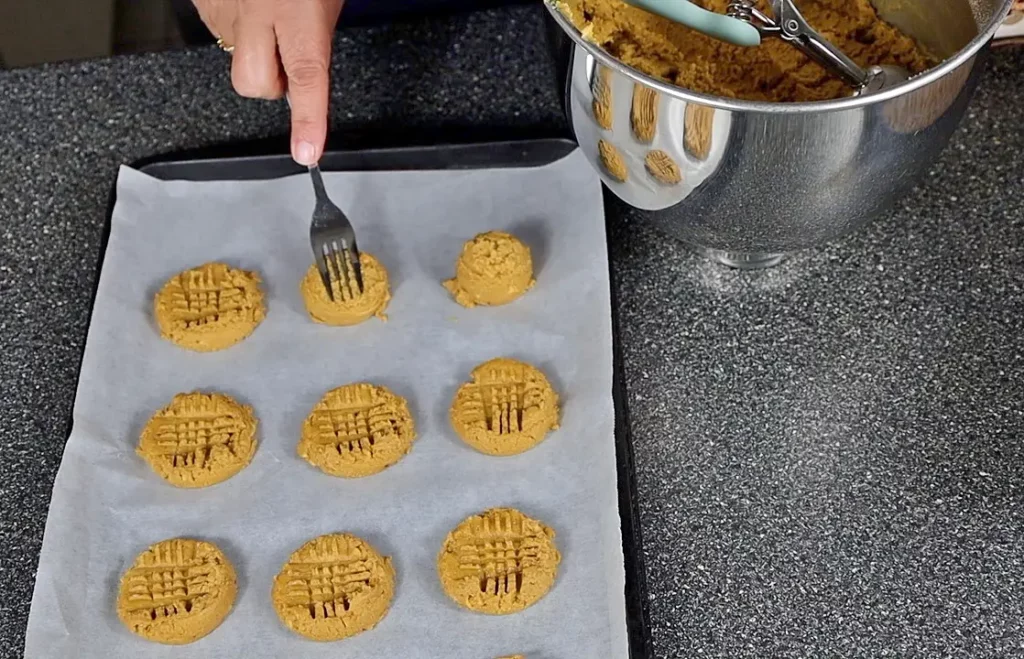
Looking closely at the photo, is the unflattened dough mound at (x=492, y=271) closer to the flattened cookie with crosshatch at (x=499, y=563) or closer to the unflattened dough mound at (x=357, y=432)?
the unflattened dough mound at (x=357, y=432)

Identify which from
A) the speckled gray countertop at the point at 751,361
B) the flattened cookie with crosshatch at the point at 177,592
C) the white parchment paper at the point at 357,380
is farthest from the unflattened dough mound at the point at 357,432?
the speckled gray countertop at the point at 751,361

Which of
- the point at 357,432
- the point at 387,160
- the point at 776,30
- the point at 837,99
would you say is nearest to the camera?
the point at 837,99

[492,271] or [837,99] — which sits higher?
[837,99]

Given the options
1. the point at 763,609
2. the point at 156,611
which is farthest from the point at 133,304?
the point at 763,609

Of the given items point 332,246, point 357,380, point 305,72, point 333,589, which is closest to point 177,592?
point 333,589

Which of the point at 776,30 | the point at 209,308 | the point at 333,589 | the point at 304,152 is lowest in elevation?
the point at 333,589

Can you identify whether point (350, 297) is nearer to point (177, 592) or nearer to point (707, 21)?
point (177, 592)
